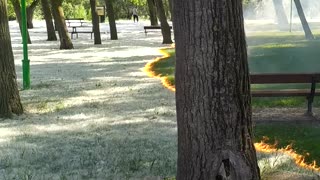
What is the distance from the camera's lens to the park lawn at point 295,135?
675 cm

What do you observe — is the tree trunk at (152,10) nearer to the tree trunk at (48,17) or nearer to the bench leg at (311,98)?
the tree trunk at (48,17)

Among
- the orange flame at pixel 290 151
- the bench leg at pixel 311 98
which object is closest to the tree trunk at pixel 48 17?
the bench leg at pixel 311 98

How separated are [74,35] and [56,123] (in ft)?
96.8

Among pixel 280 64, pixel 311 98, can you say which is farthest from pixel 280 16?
pixel 311 98

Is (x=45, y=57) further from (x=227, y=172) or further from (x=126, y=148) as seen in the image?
(x=227, y=172)

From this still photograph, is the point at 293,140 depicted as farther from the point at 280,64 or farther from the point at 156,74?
the point at 280,64

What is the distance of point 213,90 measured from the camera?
402 centimetres

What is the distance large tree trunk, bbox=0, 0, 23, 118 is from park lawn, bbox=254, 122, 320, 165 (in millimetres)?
4027

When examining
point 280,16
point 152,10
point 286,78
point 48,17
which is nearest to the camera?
point 286,78

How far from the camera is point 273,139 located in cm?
727

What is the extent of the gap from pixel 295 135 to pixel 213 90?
12.5ft

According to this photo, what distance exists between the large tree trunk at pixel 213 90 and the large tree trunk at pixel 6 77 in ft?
17.8

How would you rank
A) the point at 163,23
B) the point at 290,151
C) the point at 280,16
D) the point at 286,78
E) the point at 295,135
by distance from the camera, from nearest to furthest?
the point at 290,151 < the point at 295,135 < the point at 286,78 < the point at 163,23 < the point at 280,16

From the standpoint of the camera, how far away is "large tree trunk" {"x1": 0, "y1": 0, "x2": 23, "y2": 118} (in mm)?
8938
